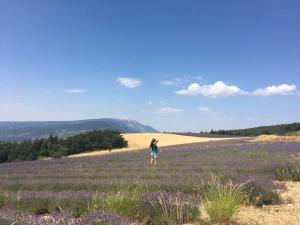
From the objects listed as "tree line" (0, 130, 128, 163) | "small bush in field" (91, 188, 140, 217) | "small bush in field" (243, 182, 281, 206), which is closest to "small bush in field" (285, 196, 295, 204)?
"small bush in field" (243, 182, 281, 206)

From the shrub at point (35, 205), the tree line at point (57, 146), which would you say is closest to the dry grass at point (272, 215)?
the shrub at point (35, 205)

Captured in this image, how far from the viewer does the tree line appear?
54.5 m

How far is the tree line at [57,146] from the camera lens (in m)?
54.5

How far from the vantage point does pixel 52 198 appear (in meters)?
10.4

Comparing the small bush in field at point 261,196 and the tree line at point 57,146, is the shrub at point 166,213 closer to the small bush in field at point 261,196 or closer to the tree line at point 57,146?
the small bush in field at point 261,196

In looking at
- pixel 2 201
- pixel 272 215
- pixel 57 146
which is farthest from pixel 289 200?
pixel 57 146

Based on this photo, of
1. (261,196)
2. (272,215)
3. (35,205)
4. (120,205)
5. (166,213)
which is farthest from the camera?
(261,196)

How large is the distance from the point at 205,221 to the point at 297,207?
278 centimetres

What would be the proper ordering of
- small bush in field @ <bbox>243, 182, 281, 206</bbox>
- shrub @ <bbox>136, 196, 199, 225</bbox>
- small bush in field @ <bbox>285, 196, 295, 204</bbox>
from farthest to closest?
1. small bush in field @ <bbox>285, 196, 295, 204</bbox>
2. small bush in field @ <bbox>243, 182, 281, 206</bbox>
3. shrub @ <bbox>136, 196, 199, 225</bbox>

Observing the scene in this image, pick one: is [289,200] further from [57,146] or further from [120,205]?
[57,146]

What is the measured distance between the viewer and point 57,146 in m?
56.0

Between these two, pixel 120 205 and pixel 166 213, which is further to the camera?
pixel 120 205

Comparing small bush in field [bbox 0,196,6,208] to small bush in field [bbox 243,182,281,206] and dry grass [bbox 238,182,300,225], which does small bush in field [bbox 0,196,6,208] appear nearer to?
dry grass [bbox 238,182,300,225]

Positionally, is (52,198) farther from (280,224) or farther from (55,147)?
(55,147)
